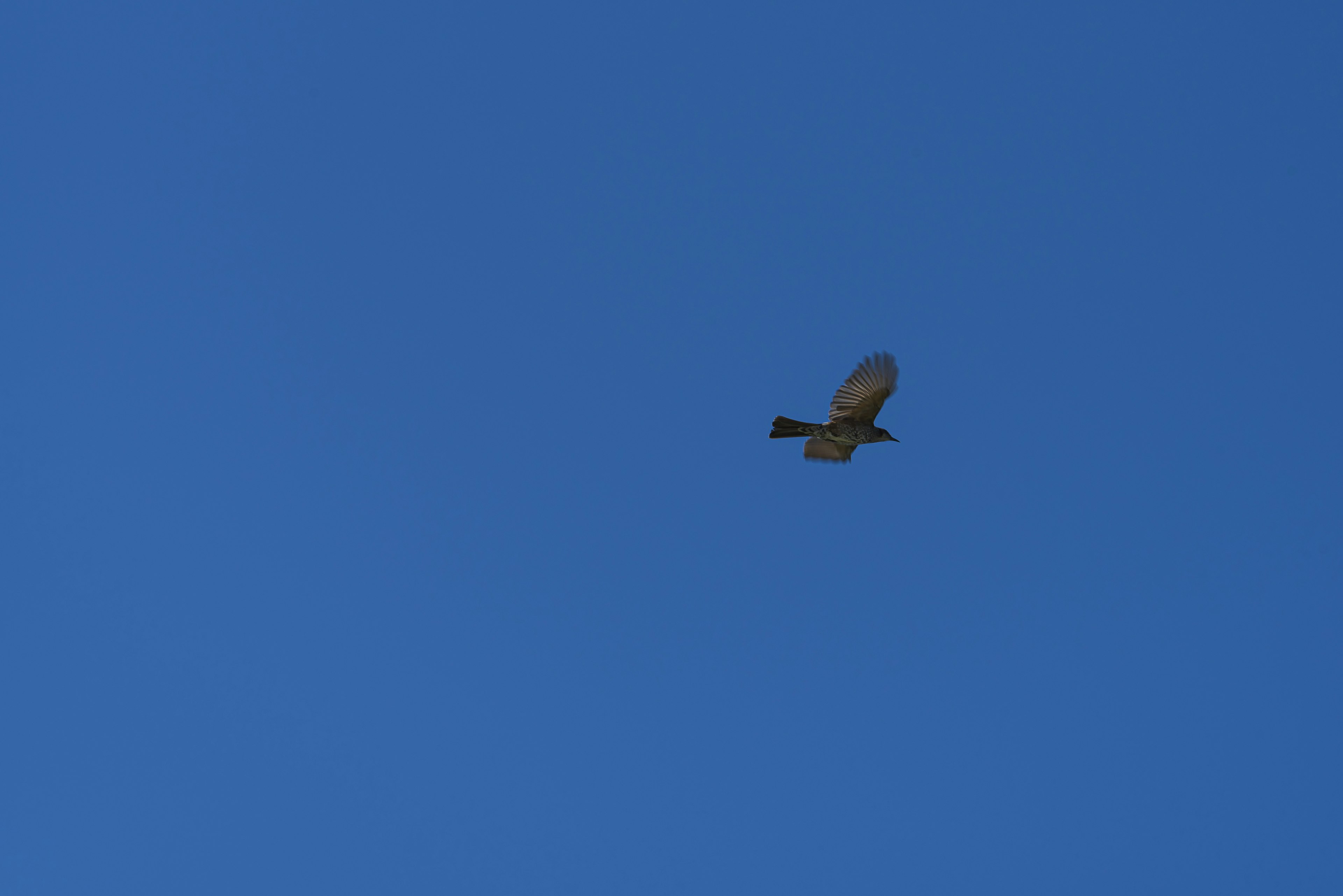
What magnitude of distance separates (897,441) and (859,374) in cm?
217

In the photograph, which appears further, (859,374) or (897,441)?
(897,441)

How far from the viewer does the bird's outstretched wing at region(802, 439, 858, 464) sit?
19.7 m

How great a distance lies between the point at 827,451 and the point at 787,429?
1131 millimetres

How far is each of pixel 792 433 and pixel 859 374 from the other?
2.12 m

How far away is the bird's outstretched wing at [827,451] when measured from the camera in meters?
19.7

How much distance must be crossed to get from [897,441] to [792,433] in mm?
2077

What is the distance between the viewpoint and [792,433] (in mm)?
19438

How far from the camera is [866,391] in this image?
59.3 ft

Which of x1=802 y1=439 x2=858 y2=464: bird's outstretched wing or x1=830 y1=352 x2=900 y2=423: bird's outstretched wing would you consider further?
x1=802 y1=439 x2=858 y2=464: bird's outstretched wing

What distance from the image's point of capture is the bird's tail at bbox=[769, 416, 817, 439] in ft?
62.6

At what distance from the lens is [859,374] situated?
706 inches

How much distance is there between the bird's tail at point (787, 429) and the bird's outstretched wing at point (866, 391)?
0.64m

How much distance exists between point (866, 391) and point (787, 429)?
191cm

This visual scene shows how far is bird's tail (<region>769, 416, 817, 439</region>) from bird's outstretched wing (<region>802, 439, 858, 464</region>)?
0.33 m
